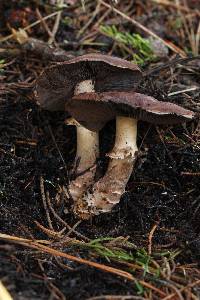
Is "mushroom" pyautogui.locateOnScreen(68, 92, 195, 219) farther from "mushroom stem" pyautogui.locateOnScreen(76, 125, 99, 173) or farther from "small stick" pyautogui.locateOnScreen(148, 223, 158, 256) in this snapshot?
"small stick" pyautogui.locateOnScreen(148, 223, 158, 256)

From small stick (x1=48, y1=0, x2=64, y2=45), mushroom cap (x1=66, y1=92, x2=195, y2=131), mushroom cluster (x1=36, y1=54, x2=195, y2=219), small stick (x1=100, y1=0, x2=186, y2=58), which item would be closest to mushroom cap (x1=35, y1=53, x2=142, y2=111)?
mushroom cluster (x1=36, y1=54, x2=195, y2=219)

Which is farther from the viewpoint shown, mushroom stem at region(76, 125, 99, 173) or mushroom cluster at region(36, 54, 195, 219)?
mushroom stem at region(76, 125, 99, 173)

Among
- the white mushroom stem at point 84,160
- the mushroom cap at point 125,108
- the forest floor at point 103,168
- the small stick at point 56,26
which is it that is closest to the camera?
the forest floor at point 103,168

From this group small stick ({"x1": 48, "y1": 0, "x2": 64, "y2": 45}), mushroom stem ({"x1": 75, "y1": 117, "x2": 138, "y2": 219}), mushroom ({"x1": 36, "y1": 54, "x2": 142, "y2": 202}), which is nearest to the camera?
mushroom ({"x1": 36, "y1": 54, "x2": 142, "y2": 202})

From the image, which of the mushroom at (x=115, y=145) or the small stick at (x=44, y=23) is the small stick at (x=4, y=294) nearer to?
the mushroom at (x=115, y=145)

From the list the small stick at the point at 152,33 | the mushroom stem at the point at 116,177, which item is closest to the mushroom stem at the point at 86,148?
the mushroom stem at the point at 116,177

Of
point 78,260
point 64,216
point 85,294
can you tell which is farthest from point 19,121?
point 85,294

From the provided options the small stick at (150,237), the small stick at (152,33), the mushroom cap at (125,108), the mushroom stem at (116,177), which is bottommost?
the small stick at (150,237)
